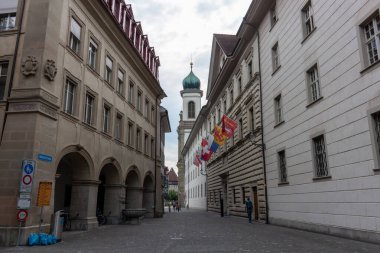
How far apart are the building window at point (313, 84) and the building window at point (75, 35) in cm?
1145

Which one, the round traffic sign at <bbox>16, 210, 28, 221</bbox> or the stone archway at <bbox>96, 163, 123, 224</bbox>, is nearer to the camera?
the round traffic sign at <bbox>16, 210, 28, 221</bbox>

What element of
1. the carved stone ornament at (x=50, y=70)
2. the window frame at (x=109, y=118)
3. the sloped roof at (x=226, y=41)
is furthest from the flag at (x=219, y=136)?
the carved stone ornament at (x=50, y=70)

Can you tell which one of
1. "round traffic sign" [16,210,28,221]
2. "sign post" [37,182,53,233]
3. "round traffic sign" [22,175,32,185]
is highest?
"round traffic sign" [22,175,32,185]

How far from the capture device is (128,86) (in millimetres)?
26141

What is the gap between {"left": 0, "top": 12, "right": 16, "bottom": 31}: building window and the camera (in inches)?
591

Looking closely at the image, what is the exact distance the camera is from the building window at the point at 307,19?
55.6ft

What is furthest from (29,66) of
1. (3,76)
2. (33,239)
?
(33,239)

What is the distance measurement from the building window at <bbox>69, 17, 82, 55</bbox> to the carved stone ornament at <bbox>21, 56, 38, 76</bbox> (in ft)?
11.1

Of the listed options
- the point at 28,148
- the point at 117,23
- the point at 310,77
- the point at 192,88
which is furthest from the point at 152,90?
the point at 192,88

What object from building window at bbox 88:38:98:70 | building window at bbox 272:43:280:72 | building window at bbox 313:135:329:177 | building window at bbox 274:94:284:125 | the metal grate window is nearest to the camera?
the metal grate window

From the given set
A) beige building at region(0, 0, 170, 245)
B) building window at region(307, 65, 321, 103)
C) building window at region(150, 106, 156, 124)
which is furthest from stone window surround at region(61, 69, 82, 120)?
building window at region(150, 106, 156, 124)

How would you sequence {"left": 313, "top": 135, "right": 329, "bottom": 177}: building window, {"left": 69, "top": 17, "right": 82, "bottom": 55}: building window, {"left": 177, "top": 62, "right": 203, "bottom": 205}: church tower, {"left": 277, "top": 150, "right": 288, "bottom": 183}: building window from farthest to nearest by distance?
{"left": 177, "top": 62, "right": 203, "bottom": 205}: church tower, {"left": 277, "top": 150, "right": 288, "bottom": 183}: building window, {"left": 69, "top": 17, "right": 82, "bottom": 55}: building window, {"left": 313, "top": 135, "right": 329, "bottom": 177}: building window

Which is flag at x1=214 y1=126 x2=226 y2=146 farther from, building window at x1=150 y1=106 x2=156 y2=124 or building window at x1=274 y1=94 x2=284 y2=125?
building window at x1=150 y1=106 x2=156 y2=124

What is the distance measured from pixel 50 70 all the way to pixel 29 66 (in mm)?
802
